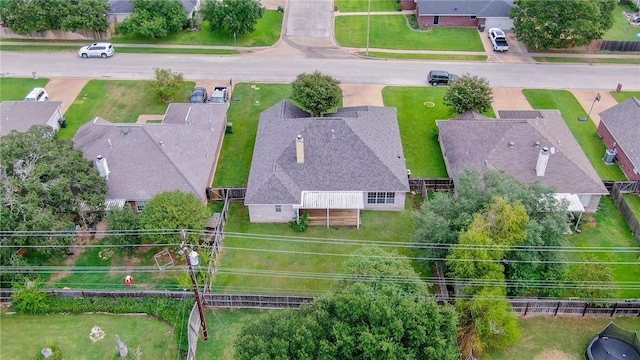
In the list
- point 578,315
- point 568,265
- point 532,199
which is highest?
point 532,199

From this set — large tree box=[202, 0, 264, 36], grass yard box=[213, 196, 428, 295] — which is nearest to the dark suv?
grass yard box=[213, 196, 428, 295]

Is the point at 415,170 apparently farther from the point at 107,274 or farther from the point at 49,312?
the point at 49,312

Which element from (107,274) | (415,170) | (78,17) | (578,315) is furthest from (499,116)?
(78,17)

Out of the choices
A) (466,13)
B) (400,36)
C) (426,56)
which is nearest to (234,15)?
(400,36)

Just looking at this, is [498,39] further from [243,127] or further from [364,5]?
[243,127]

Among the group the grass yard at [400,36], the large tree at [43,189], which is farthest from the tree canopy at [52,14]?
the grass yard at [400,36]

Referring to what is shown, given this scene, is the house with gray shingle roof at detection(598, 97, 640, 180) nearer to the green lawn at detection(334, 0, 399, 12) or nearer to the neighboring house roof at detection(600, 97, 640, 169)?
the neighboring house roof at detection(600, 97, 640, 169)
